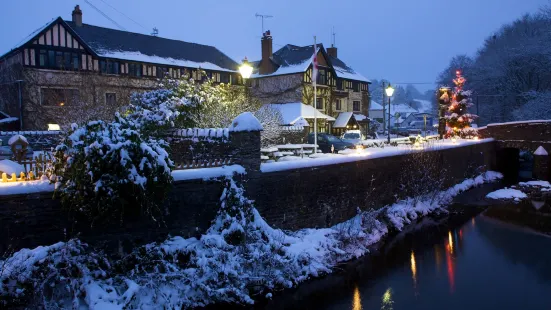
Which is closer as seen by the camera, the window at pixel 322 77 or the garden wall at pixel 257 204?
the garden wall at pixel 257 204

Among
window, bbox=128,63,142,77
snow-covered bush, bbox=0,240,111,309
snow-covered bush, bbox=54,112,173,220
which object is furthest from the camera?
window, bbox=128,63,142,77

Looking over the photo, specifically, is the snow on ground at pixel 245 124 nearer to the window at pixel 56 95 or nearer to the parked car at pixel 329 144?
the parked car at pixel 329 144

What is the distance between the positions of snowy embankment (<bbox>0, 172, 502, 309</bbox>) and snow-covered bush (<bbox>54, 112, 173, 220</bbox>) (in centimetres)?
101

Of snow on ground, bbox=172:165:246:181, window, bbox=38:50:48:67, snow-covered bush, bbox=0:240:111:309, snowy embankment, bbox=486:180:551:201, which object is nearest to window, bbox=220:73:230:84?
window, bbox=38:50:48:67

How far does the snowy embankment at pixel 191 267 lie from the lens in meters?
7.79

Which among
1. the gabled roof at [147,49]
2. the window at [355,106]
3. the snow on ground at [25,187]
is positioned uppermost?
the gabled roof at [147,49]

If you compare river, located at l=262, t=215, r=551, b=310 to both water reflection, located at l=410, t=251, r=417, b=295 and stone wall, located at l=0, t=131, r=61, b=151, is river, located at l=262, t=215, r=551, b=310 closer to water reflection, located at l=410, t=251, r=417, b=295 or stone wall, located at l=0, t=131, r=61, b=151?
water reflection, located at l=410, t=251, r=417, b=295

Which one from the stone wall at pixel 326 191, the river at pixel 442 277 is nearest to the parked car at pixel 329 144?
the stone wall at pixel 326 191

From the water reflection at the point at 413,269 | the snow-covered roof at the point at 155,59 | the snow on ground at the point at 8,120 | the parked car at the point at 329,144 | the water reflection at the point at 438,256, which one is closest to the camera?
the water reflection at the point at 413,269

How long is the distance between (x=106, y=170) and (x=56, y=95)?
21.3 m

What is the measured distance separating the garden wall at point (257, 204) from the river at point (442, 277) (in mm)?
2115

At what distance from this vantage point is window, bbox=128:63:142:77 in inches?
1291

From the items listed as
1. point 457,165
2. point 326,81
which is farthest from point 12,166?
point 326,81

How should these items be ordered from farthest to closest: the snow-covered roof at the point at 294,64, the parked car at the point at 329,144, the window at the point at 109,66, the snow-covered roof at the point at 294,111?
the snow-covered roof at the point at 294,64 → the snow-covered roof at the point at 294,111 → the window at the point at 109,66 → the parked car at the point at 329,144
